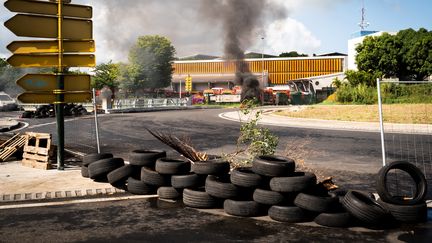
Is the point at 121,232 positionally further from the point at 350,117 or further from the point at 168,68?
the point at 168,68

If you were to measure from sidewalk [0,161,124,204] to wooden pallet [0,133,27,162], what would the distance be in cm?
145

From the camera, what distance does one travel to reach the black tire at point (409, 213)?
6.32 meters

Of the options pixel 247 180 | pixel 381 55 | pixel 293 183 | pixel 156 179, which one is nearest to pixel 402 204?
pixel 293 183

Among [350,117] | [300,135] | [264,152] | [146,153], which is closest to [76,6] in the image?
[146,153]

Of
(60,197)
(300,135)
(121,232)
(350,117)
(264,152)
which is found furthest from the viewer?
(350,117)

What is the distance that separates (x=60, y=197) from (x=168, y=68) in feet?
268

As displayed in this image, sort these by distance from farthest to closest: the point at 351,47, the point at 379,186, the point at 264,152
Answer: the point at 351,47 < the point at 264,152 < the point at 379,186

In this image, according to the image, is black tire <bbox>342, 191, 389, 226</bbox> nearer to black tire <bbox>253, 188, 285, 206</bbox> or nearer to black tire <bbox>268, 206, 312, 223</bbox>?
black tire <bbox>268, 206, 312, 223</bbox>

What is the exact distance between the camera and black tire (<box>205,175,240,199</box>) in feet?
22.4

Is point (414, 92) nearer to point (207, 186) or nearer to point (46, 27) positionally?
point (207, 186)

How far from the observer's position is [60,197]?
7.94 meters

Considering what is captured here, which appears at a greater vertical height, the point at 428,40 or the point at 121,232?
the point at 428,40

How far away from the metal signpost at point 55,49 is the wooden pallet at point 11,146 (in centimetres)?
219

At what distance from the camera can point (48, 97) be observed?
1062 centimetres
